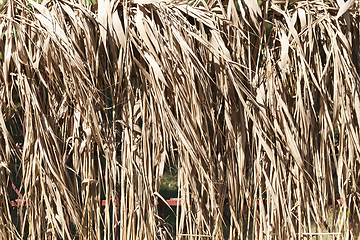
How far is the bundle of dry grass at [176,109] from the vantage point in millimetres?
910

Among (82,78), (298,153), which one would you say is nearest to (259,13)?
(298,153)

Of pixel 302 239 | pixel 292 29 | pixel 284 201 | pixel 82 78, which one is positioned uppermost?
pixel 292 29

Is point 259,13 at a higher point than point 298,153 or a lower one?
higher

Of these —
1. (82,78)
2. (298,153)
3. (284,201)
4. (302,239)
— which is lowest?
(302,239)

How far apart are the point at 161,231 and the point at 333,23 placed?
0.80 metres

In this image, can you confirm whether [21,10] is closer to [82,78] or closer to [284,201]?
[82,78]

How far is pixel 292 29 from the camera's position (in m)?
0.95

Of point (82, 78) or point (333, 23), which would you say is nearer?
point (82, 78)

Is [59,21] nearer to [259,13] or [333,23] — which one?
[259,13]

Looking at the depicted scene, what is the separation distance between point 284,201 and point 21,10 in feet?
3.02

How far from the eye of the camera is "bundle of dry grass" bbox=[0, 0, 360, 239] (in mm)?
910

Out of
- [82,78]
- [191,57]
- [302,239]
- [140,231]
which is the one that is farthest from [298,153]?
[82,78]

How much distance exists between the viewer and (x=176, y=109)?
0.92m

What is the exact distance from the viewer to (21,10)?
933 millimetres
